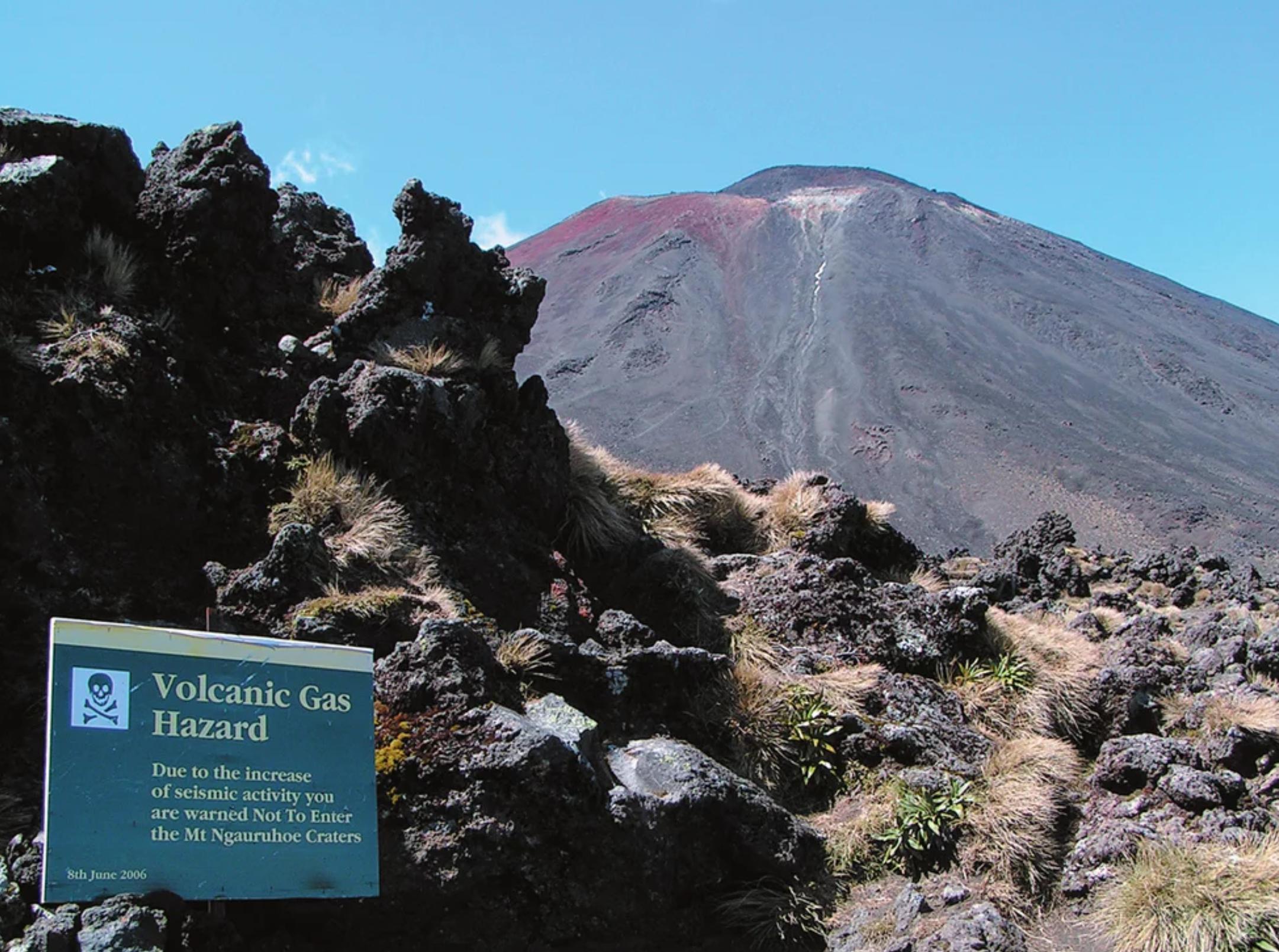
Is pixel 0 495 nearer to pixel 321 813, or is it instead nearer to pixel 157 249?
pixel 321 813

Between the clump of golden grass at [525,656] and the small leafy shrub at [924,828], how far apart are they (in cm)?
212

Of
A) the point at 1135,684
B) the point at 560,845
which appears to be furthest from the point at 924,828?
the point at 1135,684

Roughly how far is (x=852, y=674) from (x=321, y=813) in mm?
4584

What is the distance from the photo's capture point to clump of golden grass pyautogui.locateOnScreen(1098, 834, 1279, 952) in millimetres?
5898

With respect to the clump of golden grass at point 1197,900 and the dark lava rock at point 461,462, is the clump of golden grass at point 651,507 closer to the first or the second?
the dark lava rock at point 461,462

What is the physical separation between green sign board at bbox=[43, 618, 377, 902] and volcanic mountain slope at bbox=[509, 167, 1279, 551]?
32.1m

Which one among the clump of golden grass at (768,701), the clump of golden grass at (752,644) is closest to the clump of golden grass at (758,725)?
the clump of golden grass at (768,701)

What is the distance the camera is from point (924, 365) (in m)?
50.8

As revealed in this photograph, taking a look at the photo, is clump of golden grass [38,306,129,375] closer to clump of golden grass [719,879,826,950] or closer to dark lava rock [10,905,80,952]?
dark lava rock [10,905,80,952]

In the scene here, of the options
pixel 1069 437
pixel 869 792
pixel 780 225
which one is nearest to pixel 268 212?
pixel 869 792

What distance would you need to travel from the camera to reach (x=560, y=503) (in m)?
9.30

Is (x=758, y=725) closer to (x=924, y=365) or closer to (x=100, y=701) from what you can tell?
(x=100, y=701)

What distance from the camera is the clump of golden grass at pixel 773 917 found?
20.4 feet

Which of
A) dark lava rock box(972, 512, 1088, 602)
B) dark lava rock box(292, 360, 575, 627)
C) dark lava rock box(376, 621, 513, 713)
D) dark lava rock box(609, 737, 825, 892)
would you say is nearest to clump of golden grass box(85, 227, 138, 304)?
dark lava rock box(292, 360, 575, 627)
